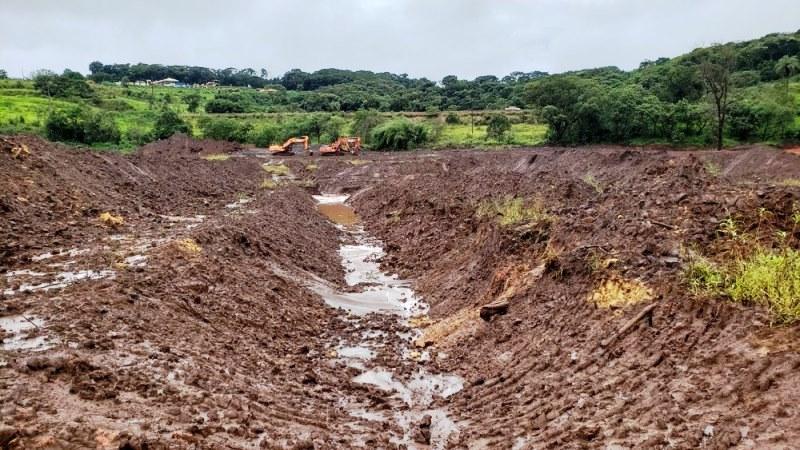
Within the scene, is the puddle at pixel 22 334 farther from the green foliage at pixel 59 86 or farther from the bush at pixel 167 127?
the green foliage at pixel 59 86

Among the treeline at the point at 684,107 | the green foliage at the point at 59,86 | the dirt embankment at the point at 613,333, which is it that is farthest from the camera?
the green foliage at the point at 59,86

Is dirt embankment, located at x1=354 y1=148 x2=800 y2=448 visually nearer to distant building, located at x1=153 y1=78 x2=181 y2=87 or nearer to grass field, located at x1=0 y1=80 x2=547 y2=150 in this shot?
grass field, located at x1=0 y1=80 x2=547 y2=150

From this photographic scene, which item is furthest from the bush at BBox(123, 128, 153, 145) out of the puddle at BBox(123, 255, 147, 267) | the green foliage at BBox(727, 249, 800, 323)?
the green foliage at BBox(727, 249, 800, 323)

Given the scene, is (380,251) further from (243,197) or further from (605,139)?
(605,139)

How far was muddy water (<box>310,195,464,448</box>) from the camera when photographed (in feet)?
26.2

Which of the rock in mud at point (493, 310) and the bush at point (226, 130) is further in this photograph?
the bush at point (226, 130)

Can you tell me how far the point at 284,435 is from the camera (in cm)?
664

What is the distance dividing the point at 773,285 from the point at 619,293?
2224mm

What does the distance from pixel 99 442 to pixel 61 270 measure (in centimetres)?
709

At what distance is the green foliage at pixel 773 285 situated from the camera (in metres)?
6.35

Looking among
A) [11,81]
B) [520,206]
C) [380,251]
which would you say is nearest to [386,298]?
[520,206]

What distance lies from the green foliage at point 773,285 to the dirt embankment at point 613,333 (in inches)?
Result: 7.0

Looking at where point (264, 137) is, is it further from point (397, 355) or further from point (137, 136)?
point (397, 355)

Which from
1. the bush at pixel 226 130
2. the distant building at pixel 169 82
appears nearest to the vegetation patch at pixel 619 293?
the bush at pixel 226 130
